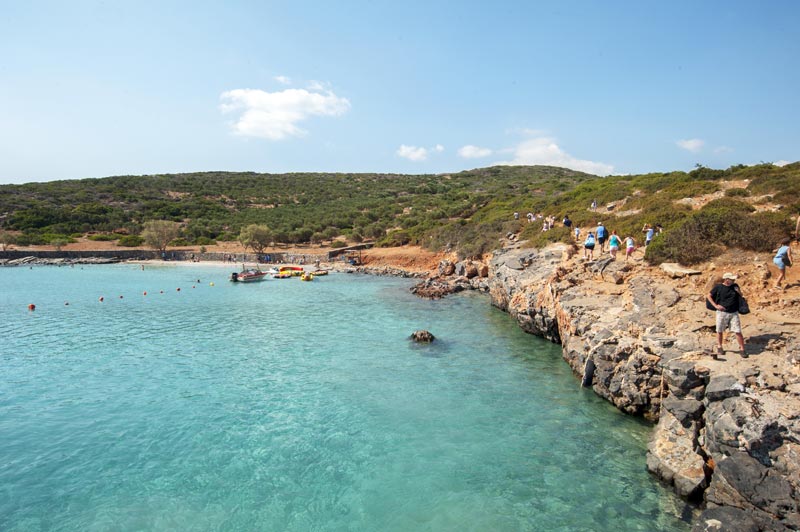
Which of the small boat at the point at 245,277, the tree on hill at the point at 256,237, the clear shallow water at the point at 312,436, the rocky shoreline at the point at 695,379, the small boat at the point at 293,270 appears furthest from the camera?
the tree on hill at the point at 256,237

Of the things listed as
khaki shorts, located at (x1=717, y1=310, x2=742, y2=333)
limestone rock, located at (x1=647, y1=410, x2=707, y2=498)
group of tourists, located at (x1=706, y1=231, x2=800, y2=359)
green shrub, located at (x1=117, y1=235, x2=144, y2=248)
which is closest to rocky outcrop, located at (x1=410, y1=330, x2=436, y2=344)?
limestone rock, located at (x1=647, y1=410, x2=707, y2=498)

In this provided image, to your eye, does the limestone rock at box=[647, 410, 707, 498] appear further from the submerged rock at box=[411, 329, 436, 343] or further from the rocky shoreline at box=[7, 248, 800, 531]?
the submerged rock at box=[411, 329, 436, 343]

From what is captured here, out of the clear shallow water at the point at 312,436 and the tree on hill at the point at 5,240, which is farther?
the tree on hill at the point at 5,240

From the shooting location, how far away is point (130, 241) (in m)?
61.8

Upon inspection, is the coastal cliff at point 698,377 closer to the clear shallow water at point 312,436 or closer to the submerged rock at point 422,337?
the clear shallow water at point 312,436

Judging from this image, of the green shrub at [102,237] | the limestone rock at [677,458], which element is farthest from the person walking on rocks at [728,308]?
the green shrub at [102,237]

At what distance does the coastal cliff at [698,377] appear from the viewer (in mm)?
6770

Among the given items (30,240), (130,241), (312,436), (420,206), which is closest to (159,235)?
(130,241)

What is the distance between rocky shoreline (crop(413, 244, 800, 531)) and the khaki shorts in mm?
600

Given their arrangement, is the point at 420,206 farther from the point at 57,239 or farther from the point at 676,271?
the point at 676,271

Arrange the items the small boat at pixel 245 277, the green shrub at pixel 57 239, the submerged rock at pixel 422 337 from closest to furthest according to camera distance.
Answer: the submerged rock at pixel 422 337, the small boat at pixel 245 277, the green shrub at pixel 57 239

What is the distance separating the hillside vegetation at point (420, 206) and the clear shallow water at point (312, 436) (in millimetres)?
7693

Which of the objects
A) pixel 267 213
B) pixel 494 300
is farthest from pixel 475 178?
pixel 494 300

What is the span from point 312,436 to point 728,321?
30.1 ft
